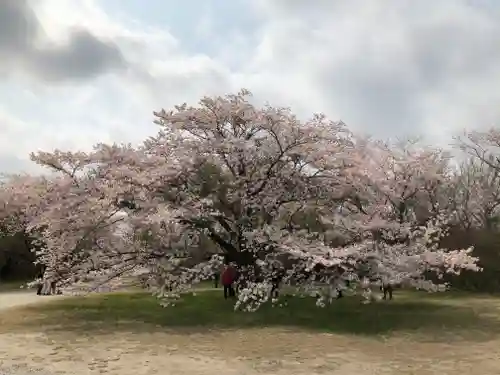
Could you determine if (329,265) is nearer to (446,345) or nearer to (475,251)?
(446,345)

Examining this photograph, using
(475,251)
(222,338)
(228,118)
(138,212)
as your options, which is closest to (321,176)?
(228,118)

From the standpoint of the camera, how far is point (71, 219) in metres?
14.8

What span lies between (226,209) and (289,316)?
3563mm

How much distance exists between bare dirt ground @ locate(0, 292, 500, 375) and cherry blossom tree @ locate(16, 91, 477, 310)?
3053 mm

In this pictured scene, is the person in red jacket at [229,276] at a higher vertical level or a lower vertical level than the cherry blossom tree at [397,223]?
lower

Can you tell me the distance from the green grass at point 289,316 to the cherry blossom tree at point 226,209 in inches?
27.2

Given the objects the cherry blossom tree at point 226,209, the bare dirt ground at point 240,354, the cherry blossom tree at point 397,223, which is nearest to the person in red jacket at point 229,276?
the cherry blossom tree at point 226,209

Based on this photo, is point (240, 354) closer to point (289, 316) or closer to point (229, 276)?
point (289, 316)

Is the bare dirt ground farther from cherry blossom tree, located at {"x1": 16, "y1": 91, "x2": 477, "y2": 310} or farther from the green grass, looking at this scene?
cherry blossom tree, located at {"x1": 16, "y1": 91, "x2": 477, "y2": 310}

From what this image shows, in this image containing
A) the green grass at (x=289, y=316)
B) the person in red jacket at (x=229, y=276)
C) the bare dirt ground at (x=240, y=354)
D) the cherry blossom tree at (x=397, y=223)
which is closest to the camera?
the bare dirt ground at (x=240, y=354)

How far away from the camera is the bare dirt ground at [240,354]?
8.42m

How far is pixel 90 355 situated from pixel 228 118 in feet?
27.0

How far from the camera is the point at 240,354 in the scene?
9539 mm

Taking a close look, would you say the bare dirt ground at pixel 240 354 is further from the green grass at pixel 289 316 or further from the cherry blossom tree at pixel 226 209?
the cherry blossom tree at pixel 226 209
